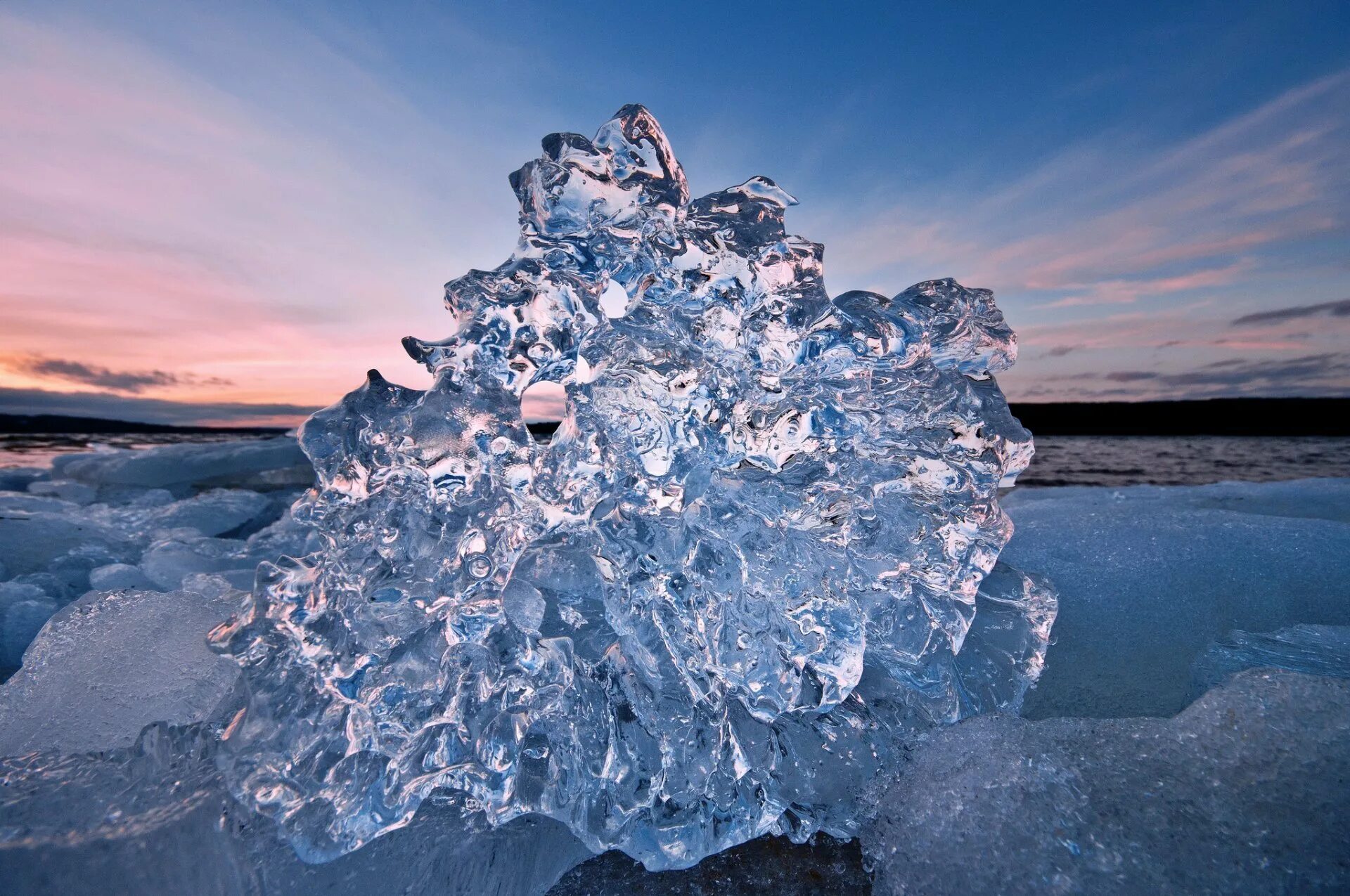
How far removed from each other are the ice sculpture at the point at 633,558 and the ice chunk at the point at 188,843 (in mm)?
46

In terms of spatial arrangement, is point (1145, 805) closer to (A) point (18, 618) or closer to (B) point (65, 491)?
(A) point (18, 618)

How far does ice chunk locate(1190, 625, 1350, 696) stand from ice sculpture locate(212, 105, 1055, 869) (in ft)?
1.16

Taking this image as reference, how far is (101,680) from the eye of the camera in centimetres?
138

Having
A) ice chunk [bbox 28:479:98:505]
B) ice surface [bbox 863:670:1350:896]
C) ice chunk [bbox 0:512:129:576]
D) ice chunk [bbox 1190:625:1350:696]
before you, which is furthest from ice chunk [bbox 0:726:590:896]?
ice chunk [bbox 28:479:98:505]

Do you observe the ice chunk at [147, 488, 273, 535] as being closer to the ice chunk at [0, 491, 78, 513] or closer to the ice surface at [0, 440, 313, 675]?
Answer: the ice surface at [0, 440, 313, 675]

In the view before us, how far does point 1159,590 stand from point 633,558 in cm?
164

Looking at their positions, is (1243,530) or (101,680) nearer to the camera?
(101,680)

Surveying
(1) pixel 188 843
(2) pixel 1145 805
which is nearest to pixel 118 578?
(1) pixel 188 843

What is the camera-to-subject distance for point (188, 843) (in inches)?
37.6

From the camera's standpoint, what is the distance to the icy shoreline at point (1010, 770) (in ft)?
2.95

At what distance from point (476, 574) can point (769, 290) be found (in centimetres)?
83

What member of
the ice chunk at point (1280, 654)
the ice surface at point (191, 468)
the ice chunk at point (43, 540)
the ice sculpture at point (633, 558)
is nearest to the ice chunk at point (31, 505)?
the ice chunk at point (43, 540)

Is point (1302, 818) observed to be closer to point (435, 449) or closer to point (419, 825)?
point (419, 825)

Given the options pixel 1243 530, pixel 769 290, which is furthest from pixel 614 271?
pixel 1243 530
